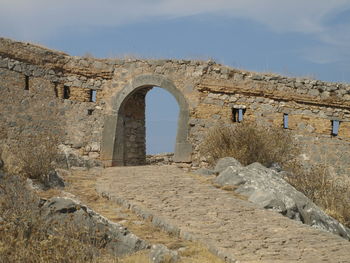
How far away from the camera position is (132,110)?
15.2 metres

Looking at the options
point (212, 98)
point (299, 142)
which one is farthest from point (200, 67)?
point (299, 142)

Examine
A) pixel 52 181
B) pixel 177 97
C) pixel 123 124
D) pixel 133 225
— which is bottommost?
pixel 133 225

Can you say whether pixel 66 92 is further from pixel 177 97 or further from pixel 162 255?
pixel 162 255

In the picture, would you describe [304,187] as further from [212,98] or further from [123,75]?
[123,75]

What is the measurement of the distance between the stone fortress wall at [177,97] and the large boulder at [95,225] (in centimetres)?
754

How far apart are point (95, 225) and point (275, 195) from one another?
3531 millimetres

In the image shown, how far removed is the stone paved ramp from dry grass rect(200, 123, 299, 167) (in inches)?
66.7

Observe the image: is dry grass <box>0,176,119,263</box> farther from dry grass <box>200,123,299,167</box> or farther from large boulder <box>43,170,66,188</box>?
dry grass <box>200,123,299,167</box>

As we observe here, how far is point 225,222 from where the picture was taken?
22.6 feet

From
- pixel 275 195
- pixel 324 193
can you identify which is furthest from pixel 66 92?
pixel 275 195

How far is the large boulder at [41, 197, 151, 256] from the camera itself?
564 centimetres

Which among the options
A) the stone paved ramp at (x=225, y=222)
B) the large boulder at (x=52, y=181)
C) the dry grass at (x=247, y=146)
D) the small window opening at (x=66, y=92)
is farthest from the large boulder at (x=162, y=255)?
the small window opening at (x=66, y=92)

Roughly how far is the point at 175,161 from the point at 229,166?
13.1 ft

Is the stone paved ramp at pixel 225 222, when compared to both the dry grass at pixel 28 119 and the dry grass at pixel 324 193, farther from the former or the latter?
the dry grass at pixel 28 119
